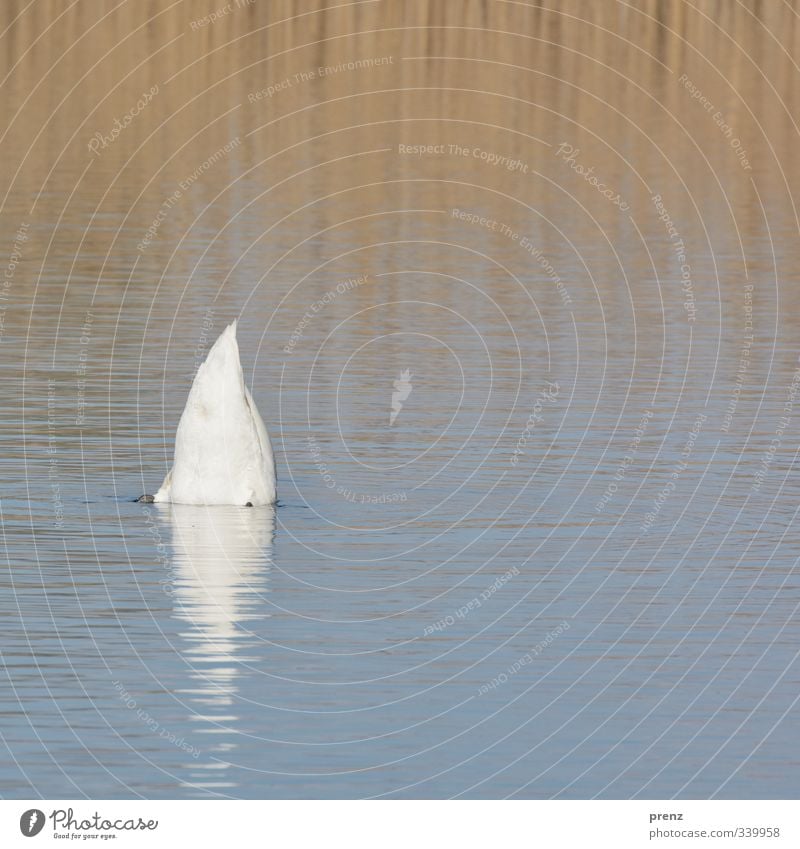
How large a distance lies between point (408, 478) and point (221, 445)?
9.32ft

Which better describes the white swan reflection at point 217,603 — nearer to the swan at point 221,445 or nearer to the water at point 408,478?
the water at point 408,478

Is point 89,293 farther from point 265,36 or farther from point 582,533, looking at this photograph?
point 265,36

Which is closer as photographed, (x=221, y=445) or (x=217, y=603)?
(x=217, y=603)

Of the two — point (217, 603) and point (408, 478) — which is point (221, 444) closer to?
point (408, 478)

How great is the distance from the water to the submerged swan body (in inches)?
17.0

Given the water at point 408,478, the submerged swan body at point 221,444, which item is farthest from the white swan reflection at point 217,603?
the submerged swan body at point 221,444

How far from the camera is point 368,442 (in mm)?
29984

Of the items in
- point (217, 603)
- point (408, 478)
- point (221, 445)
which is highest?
point (408, 478)

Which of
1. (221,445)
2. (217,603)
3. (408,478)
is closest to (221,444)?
(221,445)

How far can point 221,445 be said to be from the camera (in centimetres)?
2603

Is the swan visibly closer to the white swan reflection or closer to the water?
the white swan reflection

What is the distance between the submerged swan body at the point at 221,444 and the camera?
25641 mm

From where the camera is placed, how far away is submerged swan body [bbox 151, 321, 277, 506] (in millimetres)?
25641

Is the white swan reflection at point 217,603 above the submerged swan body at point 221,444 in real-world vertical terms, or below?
below
